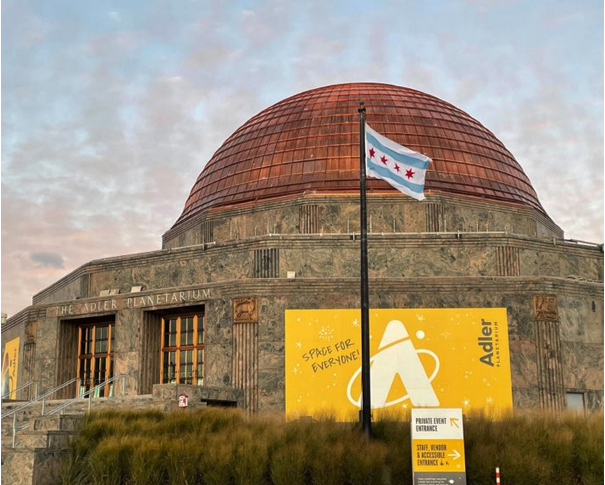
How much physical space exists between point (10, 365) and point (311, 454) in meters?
9.79

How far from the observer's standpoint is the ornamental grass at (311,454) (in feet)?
27.3

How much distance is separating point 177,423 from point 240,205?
30.2ft

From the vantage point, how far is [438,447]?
304 inches

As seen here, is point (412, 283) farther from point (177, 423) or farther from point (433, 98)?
point (433, 98)

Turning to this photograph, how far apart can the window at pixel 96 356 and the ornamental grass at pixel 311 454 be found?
16.2 ft

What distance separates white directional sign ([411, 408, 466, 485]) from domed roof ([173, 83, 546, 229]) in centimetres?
1003

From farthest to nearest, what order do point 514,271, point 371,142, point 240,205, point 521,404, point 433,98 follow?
1. point 433,98
2. point 240,205
3. point 514,271
4. point 521,404
5. point 371,142

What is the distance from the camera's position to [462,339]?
40.7 feet

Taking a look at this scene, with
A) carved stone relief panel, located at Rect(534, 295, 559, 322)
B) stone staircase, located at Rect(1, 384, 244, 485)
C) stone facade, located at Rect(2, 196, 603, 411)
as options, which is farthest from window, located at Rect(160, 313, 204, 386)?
carved stone relief panel, located at Rect(534, 295, 559, 322)

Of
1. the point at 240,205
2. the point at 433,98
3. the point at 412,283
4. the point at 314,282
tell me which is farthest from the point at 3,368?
the point at 433,98

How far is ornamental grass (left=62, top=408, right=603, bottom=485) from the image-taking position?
A: 27.3 ft

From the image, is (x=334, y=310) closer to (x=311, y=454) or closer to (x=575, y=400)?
(x=575, y=400)

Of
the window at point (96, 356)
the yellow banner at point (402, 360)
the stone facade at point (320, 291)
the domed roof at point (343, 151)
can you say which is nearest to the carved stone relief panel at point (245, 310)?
the stone facade at point (320, 291)

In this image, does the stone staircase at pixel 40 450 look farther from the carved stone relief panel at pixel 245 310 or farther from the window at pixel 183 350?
the window at pixel 183 350
